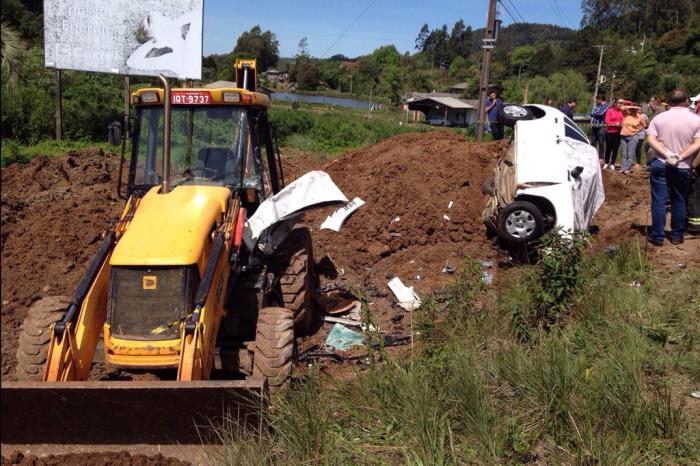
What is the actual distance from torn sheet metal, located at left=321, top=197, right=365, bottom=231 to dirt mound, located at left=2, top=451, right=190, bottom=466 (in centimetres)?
429

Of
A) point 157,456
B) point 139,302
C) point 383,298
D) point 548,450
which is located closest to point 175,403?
point 157,456

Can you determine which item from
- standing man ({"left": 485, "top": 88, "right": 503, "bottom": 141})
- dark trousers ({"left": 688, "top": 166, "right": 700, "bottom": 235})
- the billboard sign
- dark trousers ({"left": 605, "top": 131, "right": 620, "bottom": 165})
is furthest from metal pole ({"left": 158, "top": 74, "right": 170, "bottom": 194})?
dark trousers ({"left": 605, "top": 131, "right": 620, "bottom": 165})

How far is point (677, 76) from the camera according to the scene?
59.7 metres

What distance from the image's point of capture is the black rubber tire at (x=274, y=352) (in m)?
4.92

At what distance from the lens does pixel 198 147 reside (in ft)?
19.7

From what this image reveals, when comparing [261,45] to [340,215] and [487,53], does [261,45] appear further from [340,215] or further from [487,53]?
[340,215]

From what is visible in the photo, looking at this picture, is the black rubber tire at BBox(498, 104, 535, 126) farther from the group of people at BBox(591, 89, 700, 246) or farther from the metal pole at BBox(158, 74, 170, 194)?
the metal pole at BBox(158, 74, 170, 194)

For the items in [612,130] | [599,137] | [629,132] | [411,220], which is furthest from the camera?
[599,137]

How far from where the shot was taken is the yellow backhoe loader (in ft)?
13.8

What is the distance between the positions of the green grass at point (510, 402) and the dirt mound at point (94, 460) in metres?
0.42

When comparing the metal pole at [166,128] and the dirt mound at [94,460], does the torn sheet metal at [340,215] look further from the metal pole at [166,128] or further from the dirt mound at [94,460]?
the dirt mound at [94,460]

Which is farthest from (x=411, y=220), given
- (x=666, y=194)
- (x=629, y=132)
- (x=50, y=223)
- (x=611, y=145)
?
(x=611, y=145)

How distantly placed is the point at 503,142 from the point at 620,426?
9.83 metres

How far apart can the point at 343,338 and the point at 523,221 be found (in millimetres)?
3318
